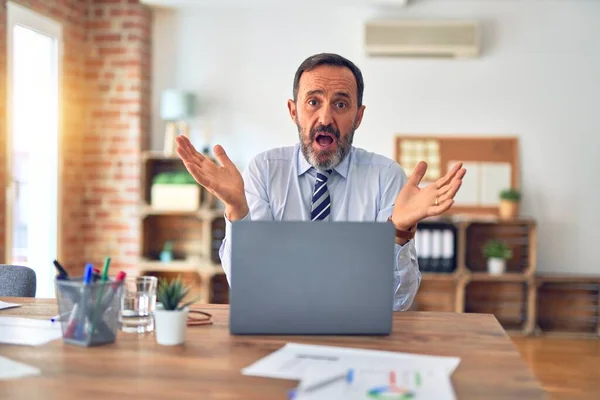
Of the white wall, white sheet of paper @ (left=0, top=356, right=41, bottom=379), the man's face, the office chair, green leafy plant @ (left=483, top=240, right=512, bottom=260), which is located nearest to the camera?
white sheet of paper @ (left=0, top=356, right=41, bottom=379)

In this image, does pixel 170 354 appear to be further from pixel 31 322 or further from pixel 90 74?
pixel 90 74

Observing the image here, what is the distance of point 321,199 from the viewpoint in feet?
8.33

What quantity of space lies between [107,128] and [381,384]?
481cm

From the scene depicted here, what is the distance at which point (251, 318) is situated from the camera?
1.59m

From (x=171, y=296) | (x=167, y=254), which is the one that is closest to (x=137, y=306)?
(x=171, y=296)

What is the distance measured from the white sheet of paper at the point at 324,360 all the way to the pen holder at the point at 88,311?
0.37 metres

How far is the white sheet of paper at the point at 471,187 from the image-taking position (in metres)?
5.68

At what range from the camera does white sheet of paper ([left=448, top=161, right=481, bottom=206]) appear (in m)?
5.68

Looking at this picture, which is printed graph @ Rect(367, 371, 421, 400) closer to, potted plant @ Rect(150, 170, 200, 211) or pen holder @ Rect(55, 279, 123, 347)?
pen holder @ Rect(55, 279, 123, 347)

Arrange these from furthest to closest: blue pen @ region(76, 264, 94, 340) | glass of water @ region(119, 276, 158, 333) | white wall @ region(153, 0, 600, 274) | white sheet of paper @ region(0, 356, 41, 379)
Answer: white wall @ region(153, 0, 600, 274), glass of water @ region(119, 276, 158, 333), blue pen @ region(76, 264, 94, 340), white sheet of paper @ region(0, 356, 41, 379)

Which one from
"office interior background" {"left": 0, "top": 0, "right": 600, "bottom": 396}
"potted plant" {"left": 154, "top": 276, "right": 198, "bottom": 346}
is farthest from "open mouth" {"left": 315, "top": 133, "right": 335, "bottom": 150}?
"office interior background" {"left": 0, "top": 0, "right": 600, "bottom": 396}

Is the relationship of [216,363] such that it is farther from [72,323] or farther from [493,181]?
[493,181]

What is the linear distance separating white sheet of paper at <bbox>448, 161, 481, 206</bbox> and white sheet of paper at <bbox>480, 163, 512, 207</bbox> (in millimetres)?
38

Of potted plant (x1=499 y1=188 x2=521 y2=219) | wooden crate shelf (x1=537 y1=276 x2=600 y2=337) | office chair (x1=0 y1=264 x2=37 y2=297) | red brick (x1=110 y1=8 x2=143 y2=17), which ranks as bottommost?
wooden crate shelf (x1=537 y1=276 x2=600 y2=337)
